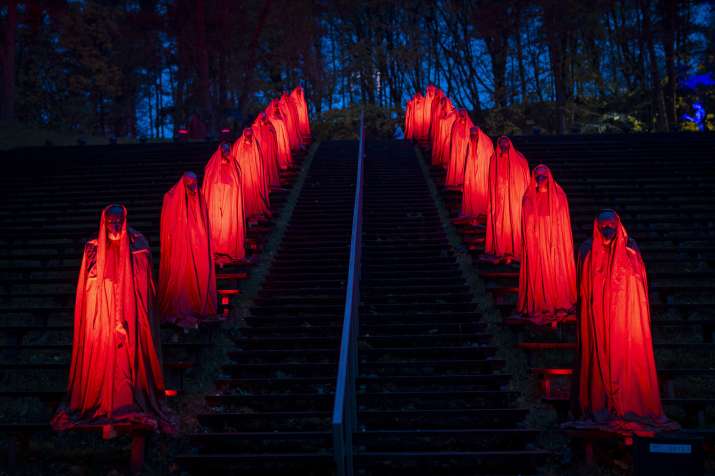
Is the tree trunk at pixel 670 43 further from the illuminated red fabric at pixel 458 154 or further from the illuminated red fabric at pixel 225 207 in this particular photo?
the illuminated red fabric at pixel 225 207

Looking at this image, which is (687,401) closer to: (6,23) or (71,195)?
(71,195)

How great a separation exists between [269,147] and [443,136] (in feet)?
14.3

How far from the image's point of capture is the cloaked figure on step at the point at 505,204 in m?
11.9

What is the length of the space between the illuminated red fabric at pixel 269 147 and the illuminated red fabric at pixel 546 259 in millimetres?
7680

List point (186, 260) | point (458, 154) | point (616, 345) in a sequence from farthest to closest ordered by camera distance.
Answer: point (458, 154), point (186, 260), point (616, 345)

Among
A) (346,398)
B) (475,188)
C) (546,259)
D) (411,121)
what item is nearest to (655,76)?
(411,121)

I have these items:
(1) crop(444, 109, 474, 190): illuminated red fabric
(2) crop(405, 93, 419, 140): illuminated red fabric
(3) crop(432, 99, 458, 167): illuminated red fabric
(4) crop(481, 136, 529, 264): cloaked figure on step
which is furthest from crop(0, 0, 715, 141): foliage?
(4) crop(481, 136, 529, 264): cloaked figure on step

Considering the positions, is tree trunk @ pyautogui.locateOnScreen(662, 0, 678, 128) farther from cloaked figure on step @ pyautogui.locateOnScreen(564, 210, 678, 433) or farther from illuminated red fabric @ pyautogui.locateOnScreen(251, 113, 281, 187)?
cloaked figure on step @ pyautogui.locateOnScreen(564, 210, 678, 433)

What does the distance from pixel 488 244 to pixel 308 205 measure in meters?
4.46

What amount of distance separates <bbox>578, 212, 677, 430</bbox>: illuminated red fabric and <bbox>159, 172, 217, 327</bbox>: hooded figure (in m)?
4.86

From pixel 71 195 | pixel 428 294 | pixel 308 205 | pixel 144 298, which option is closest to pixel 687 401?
pixel 428 294

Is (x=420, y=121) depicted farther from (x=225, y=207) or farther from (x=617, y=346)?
(x=617, y=346)

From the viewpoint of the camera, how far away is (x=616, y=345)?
644cm

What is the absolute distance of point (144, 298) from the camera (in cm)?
699
